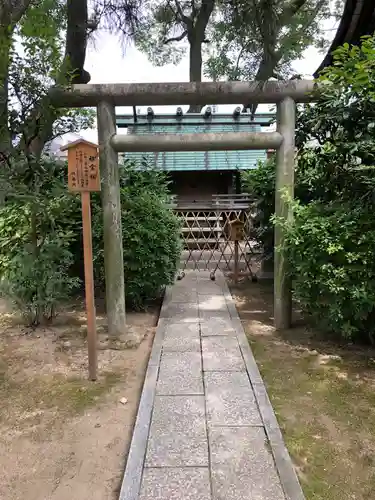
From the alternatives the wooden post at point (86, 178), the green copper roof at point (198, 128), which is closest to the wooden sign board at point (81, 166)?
the wooden post at point (86, 178)

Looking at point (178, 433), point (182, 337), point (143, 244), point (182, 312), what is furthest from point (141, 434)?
point (143, 244)

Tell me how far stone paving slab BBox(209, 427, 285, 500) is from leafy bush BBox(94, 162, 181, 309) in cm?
313

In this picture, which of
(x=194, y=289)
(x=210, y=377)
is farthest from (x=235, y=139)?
(x=194, y=289)

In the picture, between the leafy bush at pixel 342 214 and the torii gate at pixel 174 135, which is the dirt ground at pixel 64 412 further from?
the leafy bush at pixel 342 214

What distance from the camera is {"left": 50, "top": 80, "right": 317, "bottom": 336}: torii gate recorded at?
14.6 ft

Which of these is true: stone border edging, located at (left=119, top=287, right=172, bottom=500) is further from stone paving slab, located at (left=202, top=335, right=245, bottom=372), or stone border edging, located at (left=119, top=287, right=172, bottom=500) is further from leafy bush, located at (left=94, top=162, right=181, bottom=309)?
leafy bush, located at (left=94, top=162, right=181, bottom=309)

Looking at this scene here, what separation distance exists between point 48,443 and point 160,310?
10.6 ft

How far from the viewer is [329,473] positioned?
2.41 meters

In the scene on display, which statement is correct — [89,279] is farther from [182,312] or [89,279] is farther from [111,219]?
[182,312]

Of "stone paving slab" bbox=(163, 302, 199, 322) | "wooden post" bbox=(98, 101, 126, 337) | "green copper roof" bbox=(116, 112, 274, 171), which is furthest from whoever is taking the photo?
"green copper roof" bbox=(116, 112, 274, 171)

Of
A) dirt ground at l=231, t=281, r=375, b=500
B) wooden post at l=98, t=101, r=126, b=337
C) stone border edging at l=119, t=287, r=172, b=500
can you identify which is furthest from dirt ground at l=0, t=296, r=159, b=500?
dirt ground at l=231, t=281, r=375, b=500

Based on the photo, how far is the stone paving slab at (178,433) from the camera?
244 cm

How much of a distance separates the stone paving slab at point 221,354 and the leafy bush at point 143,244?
1.48 m

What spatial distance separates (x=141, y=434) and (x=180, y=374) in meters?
1.02
